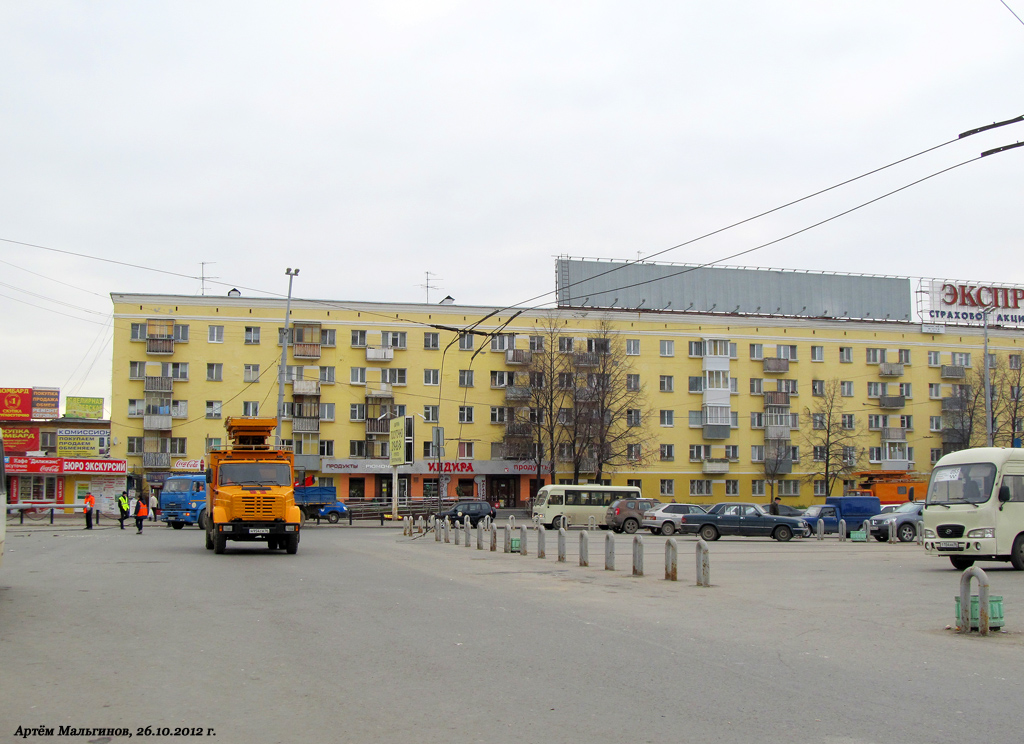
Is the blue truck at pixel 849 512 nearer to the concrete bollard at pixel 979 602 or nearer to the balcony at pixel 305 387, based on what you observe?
the concrete bollard at pixel 979 602

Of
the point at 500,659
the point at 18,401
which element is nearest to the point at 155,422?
the point at 18,401

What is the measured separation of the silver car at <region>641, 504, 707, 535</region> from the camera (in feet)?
140

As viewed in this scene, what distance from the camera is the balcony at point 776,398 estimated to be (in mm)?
76062

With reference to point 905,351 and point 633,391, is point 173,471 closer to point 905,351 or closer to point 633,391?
point 633,391

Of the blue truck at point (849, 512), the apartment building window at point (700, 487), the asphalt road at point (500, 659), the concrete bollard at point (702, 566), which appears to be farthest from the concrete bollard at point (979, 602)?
the apartment building window at point (700, 487)

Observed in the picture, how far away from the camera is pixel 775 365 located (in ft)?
250

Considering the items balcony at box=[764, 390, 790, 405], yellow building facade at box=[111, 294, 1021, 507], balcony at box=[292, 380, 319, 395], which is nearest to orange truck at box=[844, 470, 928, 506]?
yellow building facade at box=[111, 294, 1021, 507]

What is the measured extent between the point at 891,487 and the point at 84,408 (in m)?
58.7

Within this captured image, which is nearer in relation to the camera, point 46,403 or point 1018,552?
point 1018,552

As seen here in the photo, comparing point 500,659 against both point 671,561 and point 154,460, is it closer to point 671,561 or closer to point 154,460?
point 671,561

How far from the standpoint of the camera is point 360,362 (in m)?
71.6

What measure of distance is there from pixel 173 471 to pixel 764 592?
59423mm

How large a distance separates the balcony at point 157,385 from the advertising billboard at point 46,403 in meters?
9.71

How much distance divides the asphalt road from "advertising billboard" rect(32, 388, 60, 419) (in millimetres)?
59977
